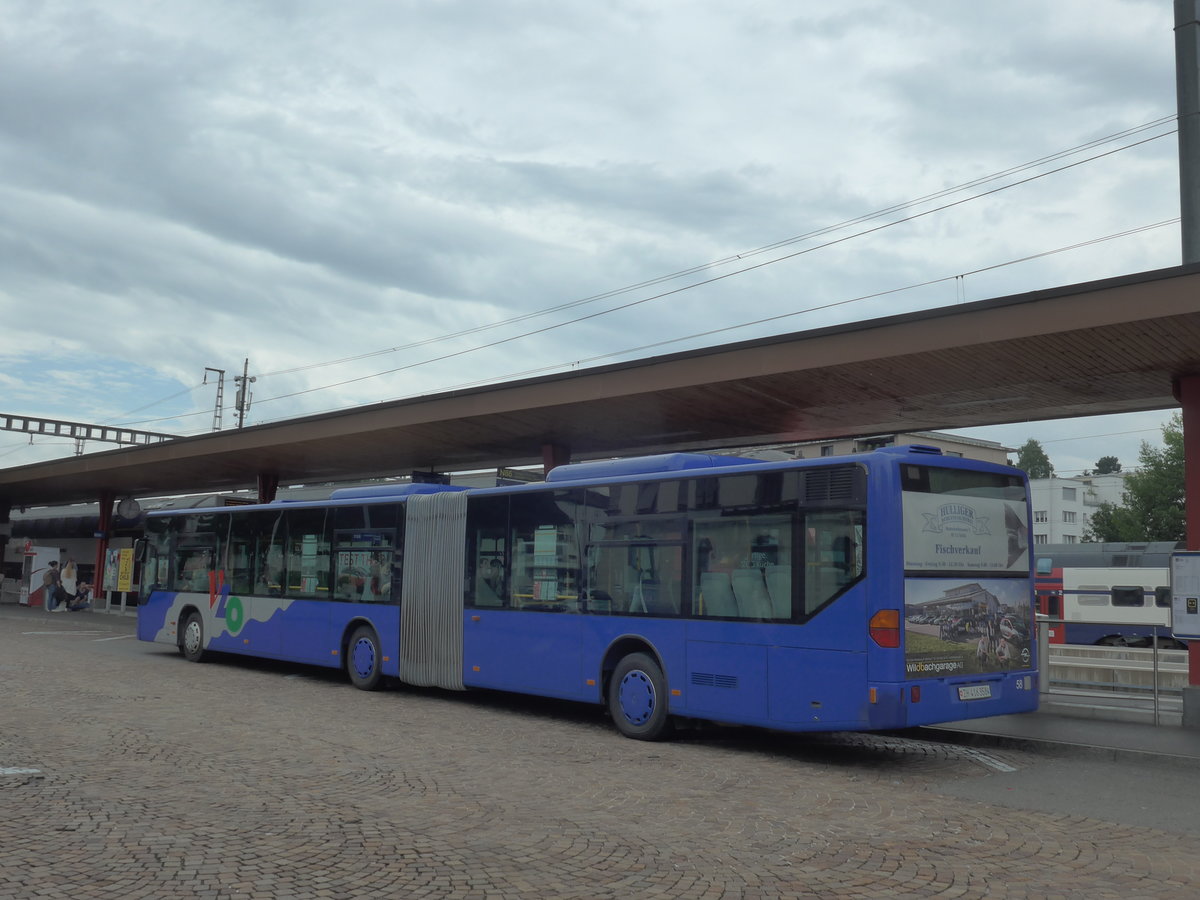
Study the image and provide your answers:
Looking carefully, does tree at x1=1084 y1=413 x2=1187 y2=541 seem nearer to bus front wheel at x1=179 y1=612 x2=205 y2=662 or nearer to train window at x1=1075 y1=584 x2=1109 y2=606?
train window at x1=1075 y1=584 x2=1109 y2=606

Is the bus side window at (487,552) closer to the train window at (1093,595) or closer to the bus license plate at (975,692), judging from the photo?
the bus license plate at (975,692)

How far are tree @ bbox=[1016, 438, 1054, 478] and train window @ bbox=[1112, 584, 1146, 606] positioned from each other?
92926mm

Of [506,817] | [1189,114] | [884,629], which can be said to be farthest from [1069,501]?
[506,817]

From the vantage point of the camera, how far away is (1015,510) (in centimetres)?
1104

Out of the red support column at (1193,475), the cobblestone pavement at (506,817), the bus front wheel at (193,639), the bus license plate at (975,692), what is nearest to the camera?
the cobblestone pavement at (506,817)

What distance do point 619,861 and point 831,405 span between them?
11.9 meters

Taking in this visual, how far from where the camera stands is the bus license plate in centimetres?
1012

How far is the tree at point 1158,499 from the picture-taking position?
2370 inches

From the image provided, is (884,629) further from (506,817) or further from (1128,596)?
(1128,596)

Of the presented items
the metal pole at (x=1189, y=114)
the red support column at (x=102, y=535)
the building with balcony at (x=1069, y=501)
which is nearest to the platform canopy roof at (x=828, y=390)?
the metal pole at (x=1189, y=114)

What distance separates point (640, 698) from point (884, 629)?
3052mm

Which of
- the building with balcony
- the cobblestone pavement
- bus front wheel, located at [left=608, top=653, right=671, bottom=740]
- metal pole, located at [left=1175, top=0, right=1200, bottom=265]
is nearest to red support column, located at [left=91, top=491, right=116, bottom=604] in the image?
the cobblestone pavement

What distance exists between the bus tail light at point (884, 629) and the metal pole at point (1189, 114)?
6251mm

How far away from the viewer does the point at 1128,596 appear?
3159 cm
